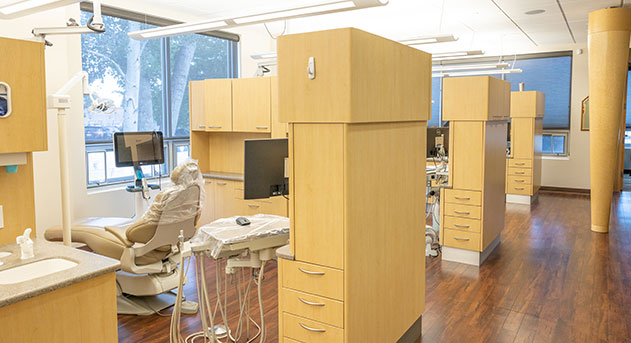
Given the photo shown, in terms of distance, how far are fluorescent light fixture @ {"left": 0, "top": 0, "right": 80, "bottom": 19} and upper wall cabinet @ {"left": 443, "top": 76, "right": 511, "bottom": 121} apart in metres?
3.52

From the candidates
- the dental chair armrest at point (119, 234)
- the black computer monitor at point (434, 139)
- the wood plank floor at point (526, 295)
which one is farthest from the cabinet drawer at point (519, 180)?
the dental chair armrest at point (119, 234)

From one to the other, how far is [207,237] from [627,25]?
5792 millimetres

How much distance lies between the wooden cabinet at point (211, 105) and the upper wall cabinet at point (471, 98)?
259 centimetres

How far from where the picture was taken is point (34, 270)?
2.36m

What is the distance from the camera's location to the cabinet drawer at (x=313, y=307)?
8.38ft

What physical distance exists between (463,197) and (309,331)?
298 cm

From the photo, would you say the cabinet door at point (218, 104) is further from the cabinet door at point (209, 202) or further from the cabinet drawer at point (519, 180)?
the cabinet drawer at point (519, 180)

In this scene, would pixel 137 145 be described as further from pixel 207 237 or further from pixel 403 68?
pixel 403 68

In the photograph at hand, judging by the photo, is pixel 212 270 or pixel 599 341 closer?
pixel 599 341

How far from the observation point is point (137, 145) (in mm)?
5328

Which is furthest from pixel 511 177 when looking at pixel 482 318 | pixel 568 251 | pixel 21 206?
pixel 21 206

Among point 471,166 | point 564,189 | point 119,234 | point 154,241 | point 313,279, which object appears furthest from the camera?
point 564,189

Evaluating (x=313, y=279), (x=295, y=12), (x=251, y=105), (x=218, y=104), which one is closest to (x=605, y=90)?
(x=251, y=105)

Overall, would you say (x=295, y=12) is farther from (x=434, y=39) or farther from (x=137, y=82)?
(x=137, y=82)
